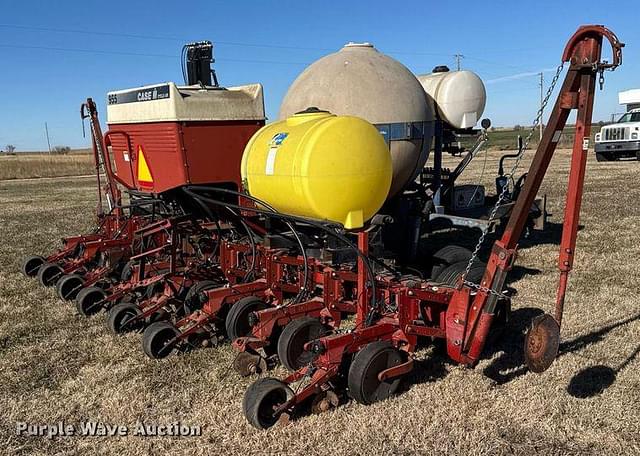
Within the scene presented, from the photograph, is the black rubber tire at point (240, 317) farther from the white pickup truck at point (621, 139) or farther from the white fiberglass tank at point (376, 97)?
the white pickup truck at point (621, 139)

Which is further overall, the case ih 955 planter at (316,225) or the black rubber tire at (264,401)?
the case ih 955 planter at (316,225)

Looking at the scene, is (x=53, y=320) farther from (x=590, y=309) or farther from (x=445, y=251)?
(x=590, y=309)

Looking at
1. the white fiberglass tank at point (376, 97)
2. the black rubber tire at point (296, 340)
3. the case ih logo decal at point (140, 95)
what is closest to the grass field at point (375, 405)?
the black rubber tire at point (296, 340)

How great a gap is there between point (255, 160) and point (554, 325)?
2.68m

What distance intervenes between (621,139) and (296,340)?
22403 millimetres

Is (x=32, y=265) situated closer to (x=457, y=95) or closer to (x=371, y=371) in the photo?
(x=371, y=371)

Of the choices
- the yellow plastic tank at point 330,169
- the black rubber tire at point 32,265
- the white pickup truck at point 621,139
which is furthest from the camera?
the white pickup truck at point 621,139

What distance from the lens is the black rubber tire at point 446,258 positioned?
5953mm

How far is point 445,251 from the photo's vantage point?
6125 millimetres

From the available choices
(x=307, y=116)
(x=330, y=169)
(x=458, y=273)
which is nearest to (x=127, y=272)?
(x=307, y=116)

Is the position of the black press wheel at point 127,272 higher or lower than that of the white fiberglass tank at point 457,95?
lower

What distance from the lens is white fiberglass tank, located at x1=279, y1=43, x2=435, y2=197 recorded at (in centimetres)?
544

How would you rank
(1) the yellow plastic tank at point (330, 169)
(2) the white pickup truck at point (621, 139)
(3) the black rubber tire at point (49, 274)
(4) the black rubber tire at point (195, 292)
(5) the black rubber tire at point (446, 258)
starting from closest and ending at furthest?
1. (1) the yellow plastic tank at point (330, 169)
2. (4) the black rubber tire at point (195, 292)
3. (5) the black rubber tire at point (446, 258)
4. (3) the black rubber tire at point (49, 274)
5. (2) the white pickup truck at point (621, 139)

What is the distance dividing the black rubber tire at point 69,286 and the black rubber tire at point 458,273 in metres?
4.19
